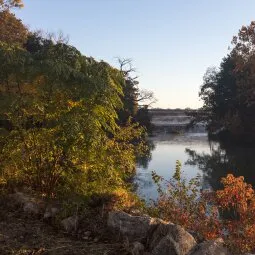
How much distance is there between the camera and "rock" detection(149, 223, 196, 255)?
5.76 metres

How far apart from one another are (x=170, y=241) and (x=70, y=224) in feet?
6.53

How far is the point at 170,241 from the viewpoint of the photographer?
580 centimetres

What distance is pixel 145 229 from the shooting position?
6.46m

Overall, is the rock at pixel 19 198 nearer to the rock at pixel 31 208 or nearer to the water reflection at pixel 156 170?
the rock at pixel 31 208

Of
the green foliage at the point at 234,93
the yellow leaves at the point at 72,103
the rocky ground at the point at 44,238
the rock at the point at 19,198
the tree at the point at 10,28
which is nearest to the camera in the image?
the rocky ground at the point at 44,238

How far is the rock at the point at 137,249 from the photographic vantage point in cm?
590

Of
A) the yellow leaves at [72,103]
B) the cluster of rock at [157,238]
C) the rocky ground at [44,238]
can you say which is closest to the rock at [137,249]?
the cluster of rock at [157,238]

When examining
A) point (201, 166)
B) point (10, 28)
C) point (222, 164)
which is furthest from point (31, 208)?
point (10, 28)

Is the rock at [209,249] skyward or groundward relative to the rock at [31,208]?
groundward

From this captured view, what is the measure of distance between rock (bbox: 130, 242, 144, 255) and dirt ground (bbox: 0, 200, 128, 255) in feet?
0.51

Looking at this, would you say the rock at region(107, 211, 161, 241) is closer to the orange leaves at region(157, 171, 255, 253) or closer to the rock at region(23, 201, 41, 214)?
the rock at region(23, 201, 41, 214)

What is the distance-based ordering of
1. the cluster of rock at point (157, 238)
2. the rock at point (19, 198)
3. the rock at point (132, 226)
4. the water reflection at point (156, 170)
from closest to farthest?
the cluster of rock at point (157, 238)
the rock at point (132, 226)
the rock at point (19, 198)
the water reflection at point (156, 170)

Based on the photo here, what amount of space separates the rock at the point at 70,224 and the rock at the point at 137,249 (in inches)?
52.1

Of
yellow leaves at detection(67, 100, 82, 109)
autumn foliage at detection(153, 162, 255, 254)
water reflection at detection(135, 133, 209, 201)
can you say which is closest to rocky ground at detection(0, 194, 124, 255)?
yellow leaves at detection(67, 100, 82, 109)
